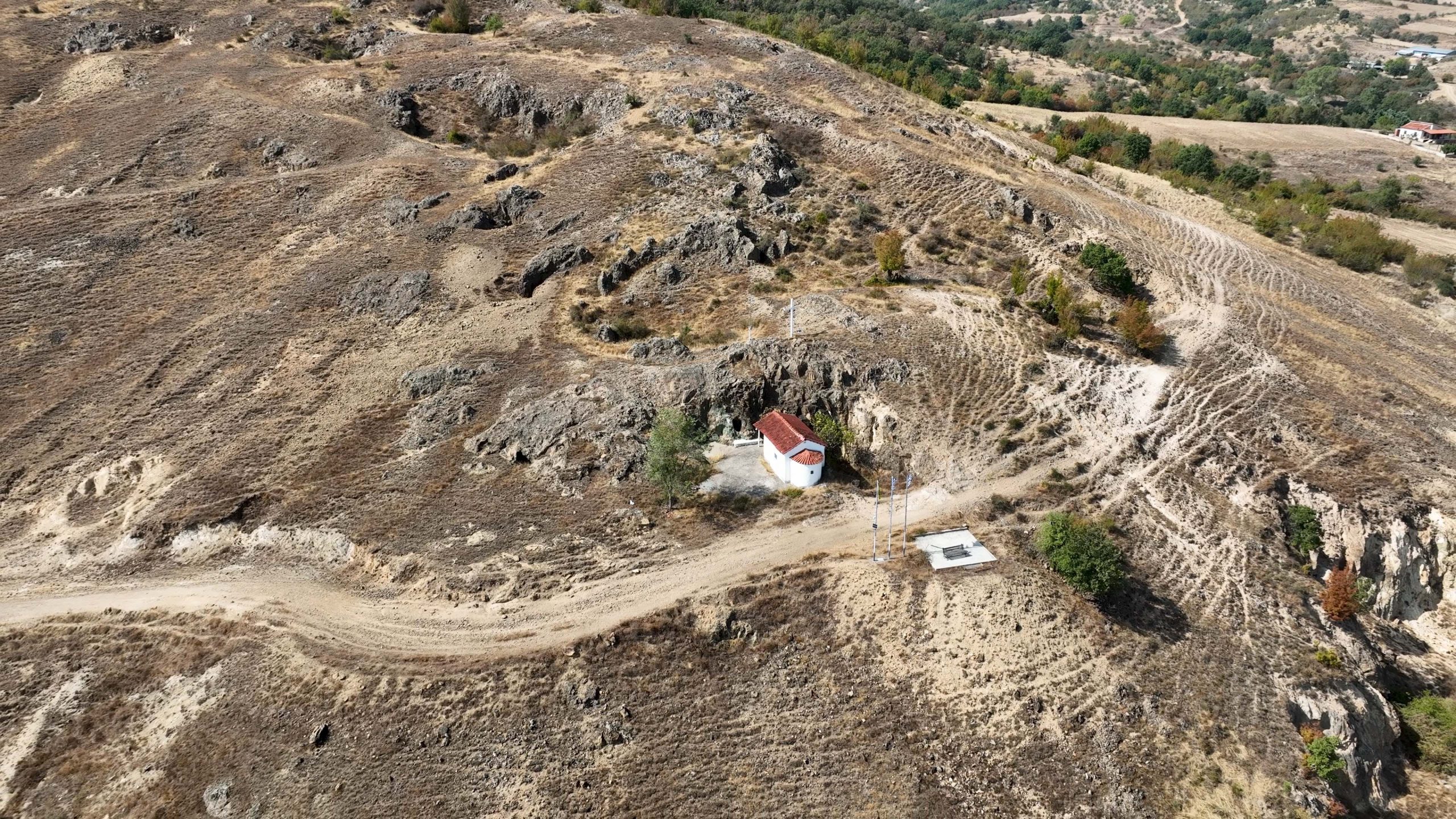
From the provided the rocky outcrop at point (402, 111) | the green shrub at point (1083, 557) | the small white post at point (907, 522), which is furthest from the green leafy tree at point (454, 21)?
the green shrub at point (1083, 557)

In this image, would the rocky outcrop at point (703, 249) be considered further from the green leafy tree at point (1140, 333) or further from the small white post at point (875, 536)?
the green leafy tree at point (1140, 333)

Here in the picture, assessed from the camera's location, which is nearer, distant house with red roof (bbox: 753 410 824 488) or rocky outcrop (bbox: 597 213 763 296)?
distant house with red roof (bbox: 753 410 824 488)

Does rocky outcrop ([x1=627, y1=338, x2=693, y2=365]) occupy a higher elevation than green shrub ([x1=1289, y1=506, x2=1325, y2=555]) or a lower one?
higher

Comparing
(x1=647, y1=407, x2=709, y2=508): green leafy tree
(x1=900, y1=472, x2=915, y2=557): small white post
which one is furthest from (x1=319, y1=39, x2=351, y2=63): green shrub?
(x1=900, y1=472, x2=915, y2=557): small white post

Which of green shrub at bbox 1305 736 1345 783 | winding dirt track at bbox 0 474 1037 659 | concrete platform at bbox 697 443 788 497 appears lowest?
winding dirt track at bbox 0 474 1037 659

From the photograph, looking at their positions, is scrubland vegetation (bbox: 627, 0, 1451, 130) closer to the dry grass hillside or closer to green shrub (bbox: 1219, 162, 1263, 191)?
green shrub (bbox: 1219, 162, 1263, 191)

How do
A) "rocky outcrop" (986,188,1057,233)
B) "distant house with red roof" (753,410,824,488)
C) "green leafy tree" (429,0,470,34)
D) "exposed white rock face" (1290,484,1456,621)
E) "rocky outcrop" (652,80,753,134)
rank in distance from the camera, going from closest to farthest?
"exposed white rock face" (1290,484,1456,621) → "distant house with red roof" (753,410,824,488) → "rocky outcrop" (986,188,1057,233) → "rocky outcrop" (652,80,753,134) → "green leafy tree" (429,0,470,34)

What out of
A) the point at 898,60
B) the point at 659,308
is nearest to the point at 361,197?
the point at 659,308

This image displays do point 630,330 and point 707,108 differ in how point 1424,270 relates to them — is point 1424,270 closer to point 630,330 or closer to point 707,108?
point 707,108
